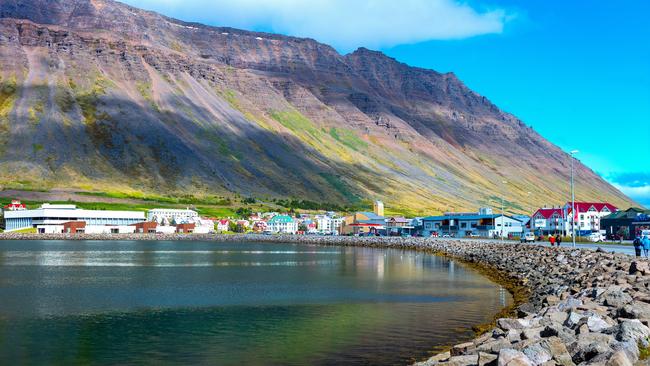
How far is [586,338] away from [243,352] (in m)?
15.3

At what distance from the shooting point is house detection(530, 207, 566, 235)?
566 ft

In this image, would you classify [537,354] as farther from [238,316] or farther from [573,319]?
[238,316]

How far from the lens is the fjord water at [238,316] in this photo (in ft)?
100.0

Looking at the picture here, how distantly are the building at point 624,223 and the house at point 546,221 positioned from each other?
11085 mm

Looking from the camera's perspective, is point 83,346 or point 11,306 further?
point 11,306

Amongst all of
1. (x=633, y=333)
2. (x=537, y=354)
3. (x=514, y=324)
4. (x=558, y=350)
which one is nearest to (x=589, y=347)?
(x=558, y=350)

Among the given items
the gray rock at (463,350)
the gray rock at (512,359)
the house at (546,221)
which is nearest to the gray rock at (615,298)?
the gray rock at (463,350)

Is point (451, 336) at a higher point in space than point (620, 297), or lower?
lower

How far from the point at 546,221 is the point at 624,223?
24.7 meters

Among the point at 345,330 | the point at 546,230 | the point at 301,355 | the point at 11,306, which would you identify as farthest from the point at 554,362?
the point at 546,230

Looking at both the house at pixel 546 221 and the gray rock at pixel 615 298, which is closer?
the gray rock at pixel 615 298

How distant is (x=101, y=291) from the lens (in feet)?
185

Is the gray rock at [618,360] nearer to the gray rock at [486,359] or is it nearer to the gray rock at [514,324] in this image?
the gray rock at [486,359]

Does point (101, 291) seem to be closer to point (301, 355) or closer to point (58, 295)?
point (58, 295)
